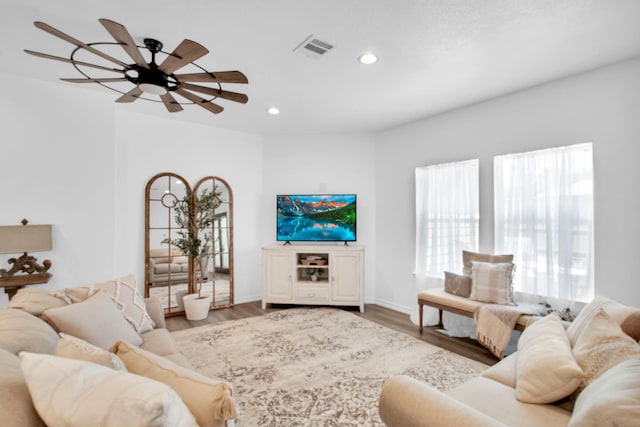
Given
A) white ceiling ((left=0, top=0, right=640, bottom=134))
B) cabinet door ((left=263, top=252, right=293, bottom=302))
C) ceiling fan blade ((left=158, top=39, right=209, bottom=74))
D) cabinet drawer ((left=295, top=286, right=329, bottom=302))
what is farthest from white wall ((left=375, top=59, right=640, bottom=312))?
ceiling fan blade ((left=158, top=39, right=209, bottom=74))

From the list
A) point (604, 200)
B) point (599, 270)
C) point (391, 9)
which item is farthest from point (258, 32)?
point (599, 270)

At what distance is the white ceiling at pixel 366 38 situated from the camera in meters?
2.04

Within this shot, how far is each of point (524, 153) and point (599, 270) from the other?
50.3 inches

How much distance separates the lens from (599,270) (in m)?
2.79

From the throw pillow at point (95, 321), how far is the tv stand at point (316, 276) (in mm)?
2611

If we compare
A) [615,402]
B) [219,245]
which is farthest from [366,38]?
[219,245]

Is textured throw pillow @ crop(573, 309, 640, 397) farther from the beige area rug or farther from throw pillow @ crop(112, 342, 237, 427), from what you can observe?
throw pillow @ crop(112, 342, 237, 427)

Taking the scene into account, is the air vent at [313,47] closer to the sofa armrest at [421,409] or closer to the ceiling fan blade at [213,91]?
the ceiling fan blade at [213,91]

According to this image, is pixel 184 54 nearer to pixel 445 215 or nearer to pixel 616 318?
pixel 616 318

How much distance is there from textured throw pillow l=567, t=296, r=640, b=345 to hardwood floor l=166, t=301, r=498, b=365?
1.28 m

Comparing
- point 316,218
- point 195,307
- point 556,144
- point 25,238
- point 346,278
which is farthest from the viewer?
point 316,218

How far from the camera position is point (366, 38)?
238 centimetres

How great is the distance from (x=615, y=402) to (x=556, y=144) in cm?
282

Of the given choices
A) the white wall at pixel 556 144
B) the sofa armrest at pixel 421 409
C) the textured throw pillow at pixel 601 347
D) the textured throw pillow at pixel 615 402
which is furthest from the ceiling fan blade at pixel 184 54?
the white wall at pixel 556 144
